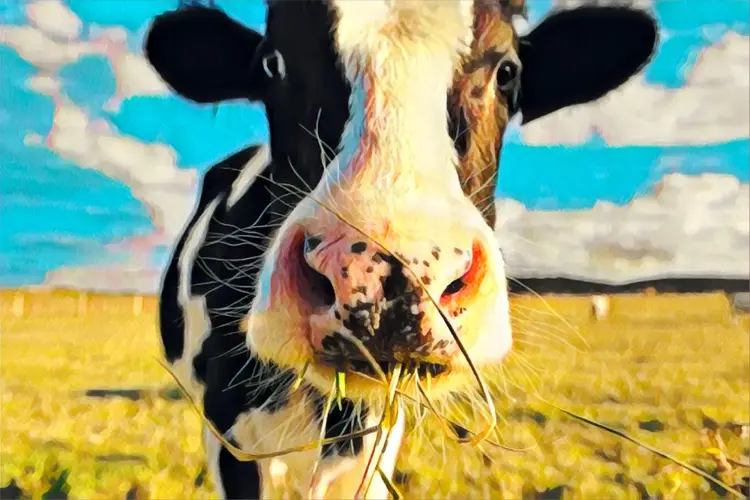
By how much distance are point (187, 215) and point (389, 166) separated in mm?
309

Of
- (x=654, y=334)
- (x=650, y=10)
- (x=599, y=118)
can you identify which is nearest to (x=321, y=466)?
(x=654, y=334)

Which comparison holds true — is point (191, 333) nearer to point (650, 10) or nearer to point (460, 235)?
point (460, 235)

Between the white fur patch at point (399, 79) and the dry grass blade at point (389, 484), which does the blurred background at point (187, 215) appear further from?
the white fur patch at point (399, 79)

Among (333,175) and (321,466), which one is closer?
(333,175)

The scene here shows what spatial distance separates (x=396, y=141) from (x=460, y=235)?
122 mm

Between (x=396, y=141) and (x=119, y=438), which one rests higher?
(x=396, y=141)

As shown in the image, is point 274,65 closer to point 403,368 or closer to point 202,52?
point 202,52

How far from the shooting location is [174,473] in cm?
90

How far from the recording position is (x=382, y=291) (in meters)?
0.68

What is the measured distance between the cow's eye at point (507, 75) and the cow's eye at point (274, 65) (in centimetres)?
25

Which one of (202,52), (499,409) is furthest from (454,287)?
(202,52)

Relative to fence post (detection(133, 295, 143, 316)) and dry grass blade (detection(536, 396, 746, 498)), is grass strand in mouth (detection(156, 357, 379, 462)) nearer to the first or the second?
fence post (detection(133, 295, 143, 316))

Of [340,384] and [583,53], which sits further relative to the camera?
[583,53]

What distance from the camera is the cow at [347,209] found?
0.70 m
